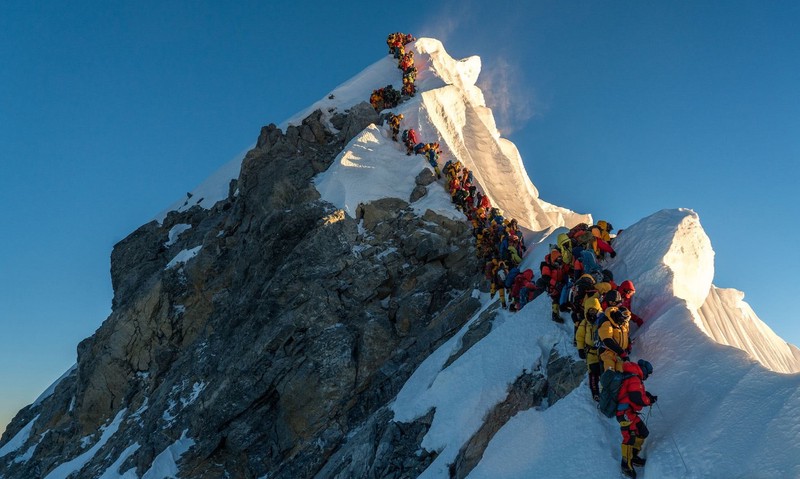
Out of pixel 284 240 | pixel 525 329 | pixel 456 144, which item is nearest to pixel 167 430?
pixel 284 240

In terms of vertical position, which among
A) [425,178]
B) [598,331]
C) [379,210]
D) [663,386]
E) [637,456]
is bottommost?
[637,456]

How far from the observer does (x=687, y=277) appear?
12.7m

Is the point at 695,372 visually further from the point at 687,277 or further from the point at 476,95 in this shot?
the point at 476,95

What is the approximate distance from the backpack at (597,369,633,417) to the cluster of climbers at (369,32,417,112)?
3467 centimetres

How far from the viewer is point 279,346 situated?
22.9m

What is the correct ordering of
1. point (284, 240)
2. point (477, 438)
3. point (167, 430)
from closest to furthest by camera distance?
point (477, 438), point (167, 430), point (284, 240)

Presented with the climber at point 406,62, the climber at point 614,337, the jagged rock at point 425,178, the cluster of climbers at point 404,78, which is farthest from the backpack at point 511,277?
the climber at point 406,62

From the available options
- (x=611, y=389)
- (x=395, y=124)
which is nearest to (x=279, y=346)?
(x=611, y=389)

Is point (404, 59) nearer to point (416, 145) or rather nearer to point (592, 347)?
point (416, 145)

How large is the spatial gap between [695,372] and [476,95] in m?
49.9

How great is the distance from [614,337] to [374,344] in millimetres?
14624

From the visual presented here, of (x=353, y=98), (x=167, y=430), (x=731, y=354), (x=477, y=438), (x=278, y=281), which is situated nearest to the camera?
(x=731, y=354)

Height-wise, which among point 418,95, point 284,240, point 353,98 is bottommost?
point 284,240

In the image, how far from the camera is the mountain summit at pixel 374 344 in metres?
9.79
